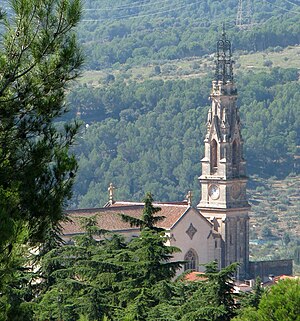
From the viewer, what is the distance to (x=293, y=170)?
150000mm

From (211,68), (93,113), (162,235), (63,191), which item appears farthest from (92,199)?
(63,191)

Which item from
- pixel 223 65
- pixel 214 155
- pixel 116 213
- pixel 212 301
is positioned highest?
pixel 223 65

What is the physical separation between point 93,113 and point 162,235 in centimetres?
13150

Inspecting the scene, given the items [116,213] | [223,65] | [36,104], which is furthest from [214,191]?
[36,104]

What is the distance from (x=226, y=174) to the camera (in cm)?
7775

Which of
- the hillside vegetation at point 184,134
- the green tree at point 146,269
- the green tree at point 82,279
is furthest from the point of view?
the hillside vegetation at point 184,134

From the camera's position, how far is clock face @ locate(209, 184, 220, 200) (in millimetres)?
76875

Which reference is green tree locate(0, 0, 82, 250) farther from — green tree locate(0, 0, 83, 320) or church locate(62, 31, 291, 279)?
church locate(62, 31, 291, 279)

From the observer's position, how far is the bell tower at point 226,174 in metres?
76.3

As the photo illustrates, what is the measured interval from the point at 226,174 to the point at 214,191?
1079 mm

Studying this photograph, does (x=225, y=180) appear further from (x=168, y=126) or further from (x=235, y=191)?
(x=168, y=126)

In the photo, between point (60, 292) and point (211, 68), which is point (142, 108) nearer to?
point (211, 68)

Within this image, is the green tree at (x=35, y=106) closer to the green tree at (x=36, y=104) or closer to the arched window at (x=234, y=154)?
the green tree at (x=36, y=104)

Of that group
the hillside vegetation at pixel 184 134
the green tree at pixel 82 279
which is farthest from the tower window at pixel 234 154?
the green tree at pixel 82 279
